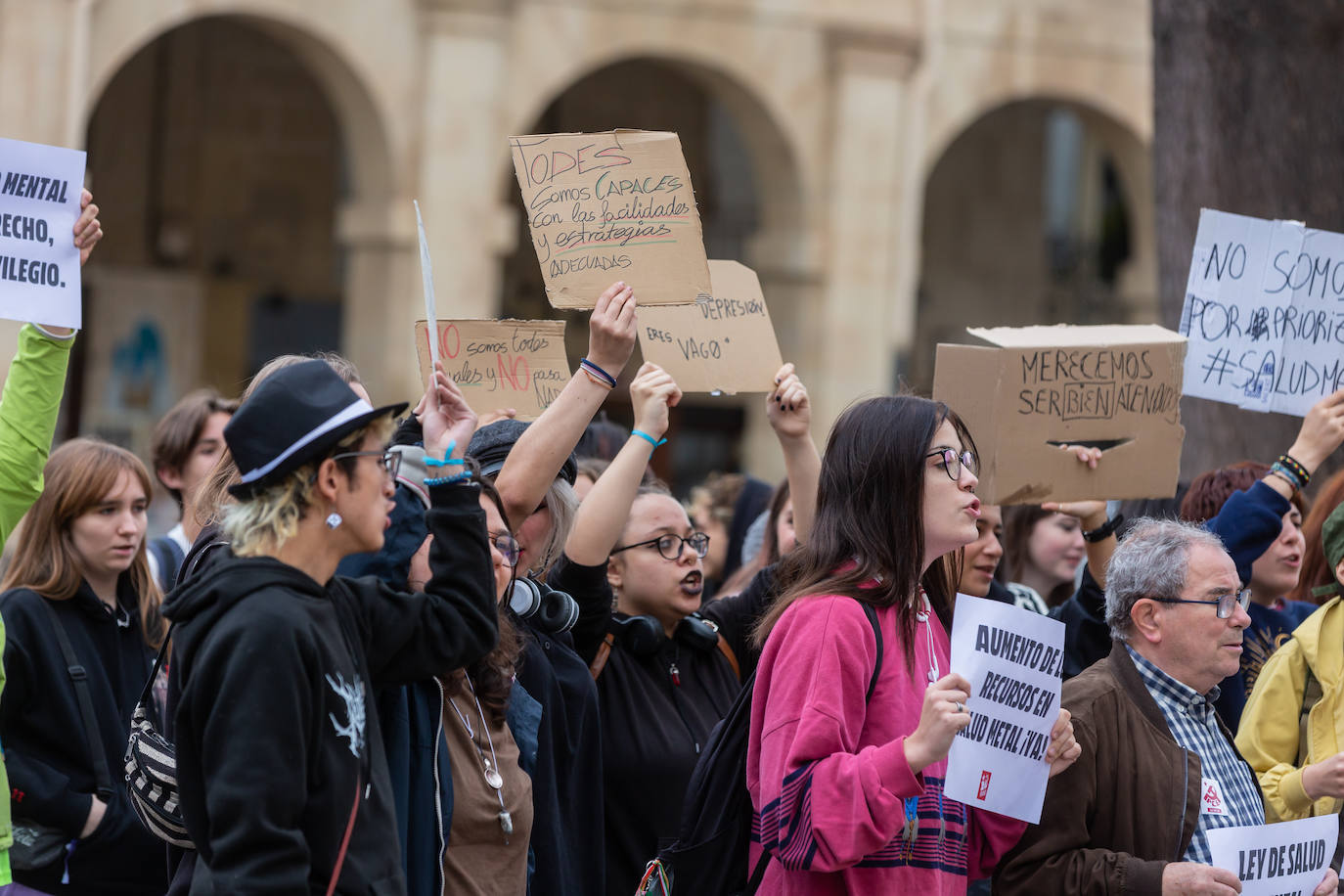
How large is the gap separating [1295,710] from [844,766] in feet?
6.18

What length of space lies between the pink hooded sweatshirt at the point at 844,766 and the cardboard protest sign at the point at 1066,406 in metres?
0.93

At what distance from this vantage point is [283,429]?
2.83m

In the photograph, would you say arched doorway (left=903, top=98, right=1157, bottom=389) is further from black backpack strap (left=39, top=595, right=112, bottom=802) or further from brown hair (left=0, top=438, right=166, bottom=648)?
black backpack strap (left=39, top=595, right=112, bottom=802)

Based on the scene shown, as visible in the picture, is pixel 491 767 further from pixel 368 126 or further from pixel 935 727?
pixel 368 126

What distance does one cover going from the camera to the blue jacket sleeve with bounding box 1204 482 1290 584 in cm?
459

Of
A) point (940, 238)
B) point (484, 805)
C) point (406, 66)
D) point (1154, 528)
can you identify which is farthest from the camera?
point (940, 238)

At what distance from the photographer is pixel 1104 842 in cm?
376

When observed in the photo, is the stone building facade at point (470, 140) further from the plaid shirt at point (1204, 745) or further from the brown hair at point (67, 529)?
the plaid shirt at point (1204, 745)

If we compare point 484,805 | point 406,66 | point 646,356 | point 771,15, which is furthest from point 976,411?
point 771,15

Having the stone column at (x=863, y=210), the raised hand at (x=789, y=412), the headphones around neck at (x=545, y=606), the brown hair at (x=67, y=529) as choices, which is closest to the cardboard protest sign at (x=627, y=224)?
the raised hand at (x=789, y=412)

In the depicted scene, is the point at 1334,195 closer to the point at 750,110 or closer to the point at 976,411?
the point at 976,411

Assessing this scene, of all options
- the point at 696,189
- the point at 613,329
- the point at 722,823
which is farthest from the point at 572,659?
the point at 696,189

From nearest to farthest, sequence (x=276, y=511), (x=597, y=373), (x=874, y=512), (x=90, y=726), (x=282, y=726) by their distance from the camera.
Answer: (x=282, y=726) → (x=276, y=511) → (x=874, y=512) → (x=597, y=373) → (x=90, y=726)

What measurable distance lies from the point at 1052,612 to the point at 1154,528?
730 mm
